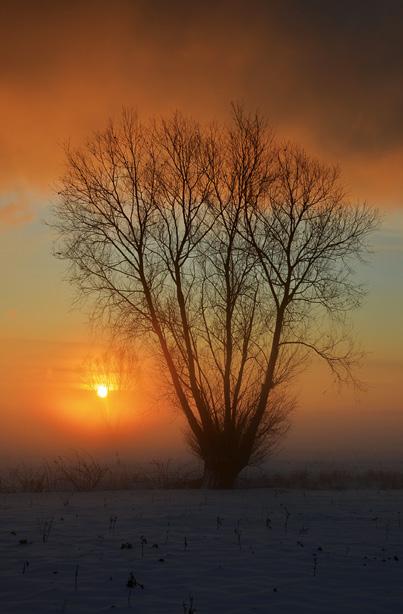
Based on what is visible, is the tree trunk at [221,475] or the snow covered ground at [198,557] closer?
the snow covered ground at [198,557]

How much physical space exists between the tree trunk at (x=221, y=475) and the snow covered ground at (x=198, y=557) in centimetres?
514

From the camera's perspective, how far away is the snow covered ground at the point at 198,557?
740 cm

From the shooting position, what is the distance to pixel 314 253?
21.6 metres

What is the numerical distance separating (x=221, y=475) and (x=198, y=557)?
11722 mm

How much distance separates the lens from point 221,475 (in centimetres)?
2114

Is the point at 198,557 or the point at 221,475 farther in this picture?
the point at 221,475

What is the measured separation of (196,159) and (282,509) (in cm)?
1174

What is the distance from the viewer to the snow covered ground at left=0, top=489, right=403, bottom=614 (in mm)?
7398

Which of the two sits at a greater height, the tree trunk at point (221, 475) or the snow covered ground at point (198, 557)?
the tree trunk at point (221, 475)

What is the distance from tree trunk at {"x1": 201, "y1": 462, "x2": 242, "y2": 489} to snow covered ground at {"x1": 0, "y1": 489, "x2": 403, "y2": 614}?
5139mm

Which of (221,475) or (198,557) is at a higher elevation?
(221,475)

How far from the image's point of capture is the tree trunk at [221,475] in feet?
69.2

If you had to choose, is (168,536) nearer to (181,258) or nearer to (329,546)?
(329,546)

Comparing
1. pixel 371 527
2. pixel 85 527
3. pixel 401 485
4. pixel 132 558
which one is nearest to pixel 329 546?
pixel 371 527
